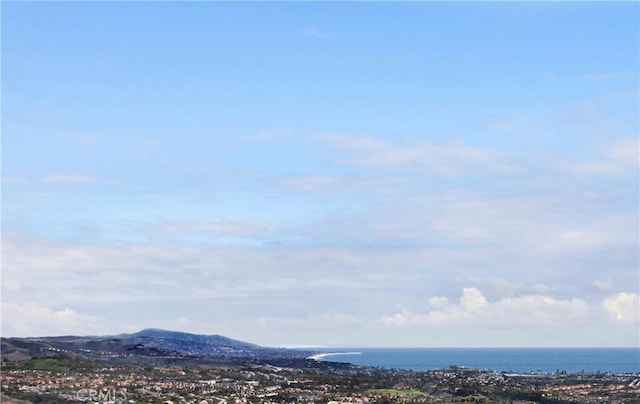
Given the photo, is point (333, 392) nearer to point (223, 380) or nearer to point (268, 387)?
point (268, 387)

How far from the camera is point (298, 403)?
5226 inches

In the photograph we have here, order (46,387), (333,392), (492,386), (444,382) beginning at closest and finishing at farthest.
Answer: (46,387) → (333,392) → (492,386) → (444,382)

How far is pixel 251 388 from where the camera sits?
538 ft

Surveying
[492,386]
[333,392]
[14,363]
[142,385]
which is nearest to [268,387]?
[333,392]

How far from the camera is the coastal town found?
437ft

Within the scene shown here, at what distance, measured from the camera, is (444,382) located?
190 m

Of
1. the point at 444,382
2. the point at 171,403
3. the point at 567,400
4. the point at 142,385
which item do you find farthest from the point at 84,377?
the point at 567,400

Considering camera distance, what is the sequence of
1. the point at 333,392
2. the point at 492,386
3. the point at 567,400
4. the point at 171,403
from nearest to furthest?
the point at 171,403 → the point at 567,400 → the point at 333,392 → the point at 492,386

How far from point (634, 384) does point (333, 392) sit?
73.8 meters

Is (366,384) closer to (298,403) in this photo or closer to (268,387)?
(268,387)

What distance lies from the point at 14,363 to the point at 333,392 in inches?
3176

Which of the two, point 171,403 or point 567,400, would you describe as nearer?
point 171,403

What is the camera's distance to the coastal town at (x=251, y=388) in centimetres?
13325

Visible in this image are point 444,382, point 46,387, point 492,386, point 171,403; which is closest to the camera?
point 171,403
